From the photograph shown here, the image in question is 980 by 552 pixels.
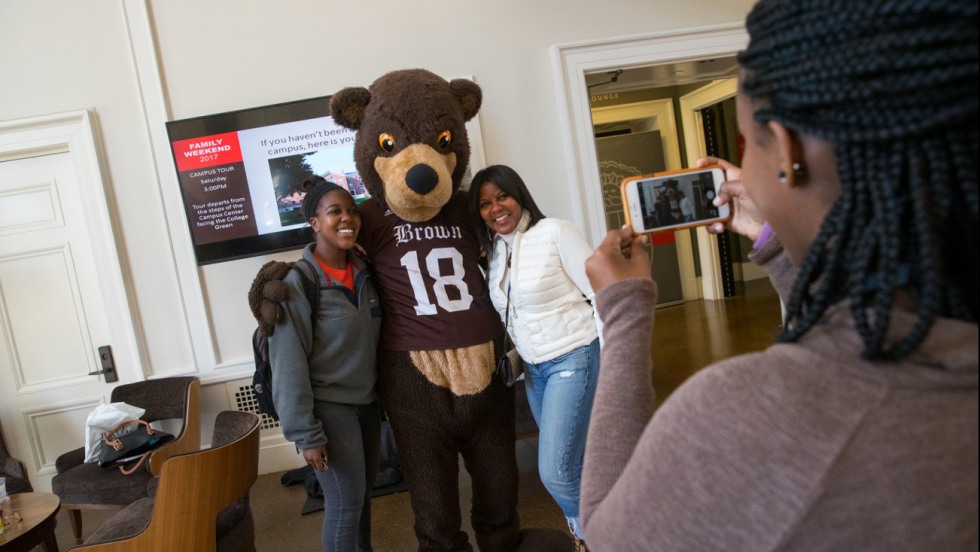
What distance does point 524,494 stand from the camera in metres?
3.26

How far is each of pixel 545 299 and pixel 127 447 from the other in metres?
2.71

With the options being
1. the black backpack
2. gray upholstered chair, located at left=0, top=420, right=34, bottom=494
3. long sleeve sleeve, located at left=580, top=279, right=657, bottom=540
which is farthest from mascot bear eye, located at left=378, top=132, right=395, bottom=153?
gray upholstered chair, located at left=0, top=420, right=34, bottom=494

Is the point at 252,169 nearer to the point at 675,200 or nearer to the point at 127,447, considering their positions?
the point at 127,447

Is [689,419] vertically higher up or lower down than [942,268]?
lower down

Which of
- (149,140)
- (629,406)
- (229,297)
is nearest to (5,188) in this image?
(149,140)

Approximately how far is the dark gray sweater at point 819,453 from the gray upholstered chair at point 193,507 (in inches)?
76.5

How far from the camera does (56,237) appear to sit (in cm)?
408

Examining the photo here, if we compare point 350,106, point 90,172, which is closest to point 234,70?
point 90,172

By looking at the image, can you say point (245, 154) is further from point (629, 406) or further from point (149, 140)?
point (629, 406)

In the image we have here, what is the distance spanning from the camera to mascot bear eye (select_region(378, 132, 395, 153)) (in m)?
2.11

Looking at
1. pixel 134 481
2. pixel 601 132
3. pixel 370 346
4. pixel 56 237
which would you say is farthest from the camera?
pixel 601 132

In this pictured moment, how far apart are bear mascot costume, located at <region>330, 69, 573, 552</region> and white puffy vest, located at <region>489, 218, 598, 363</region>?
0.13 meters

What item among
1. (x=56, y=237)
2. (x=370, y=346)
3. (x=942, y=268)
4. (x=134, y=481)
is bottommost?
(x=134, y=481)

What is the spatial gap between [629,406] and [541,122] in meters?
3.55
